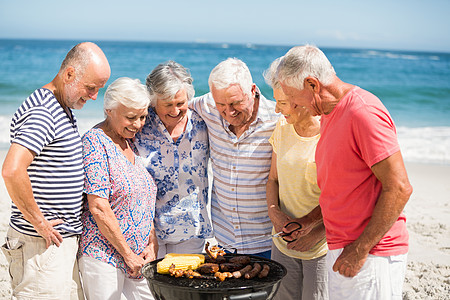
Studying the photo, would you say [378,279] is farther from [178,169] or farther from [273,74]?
[178,169]

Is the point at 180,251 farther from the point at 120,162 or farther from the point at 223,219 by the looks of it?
the point at 120,162

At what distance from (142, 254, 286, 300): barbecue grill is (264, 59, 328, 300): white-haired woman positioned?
15.3 inches

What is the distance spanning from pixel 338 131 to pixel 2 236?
4676mm

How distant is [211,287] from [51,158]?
112cm

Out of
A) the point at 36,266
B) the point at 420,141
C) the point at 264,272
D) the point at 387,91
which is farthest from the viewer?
the point at 387,91

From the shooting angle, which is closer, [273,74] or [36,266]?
[36,266]

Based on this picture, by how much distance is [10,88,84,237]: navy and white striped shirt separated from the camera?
8.38 ft

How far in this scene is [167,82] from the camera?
311 centimetres

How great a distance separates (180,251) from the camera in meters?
3.41

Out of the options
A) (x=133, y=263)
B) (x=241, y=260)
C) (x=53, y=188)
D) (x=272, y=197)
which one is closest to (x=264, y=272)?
(x=241, y=260)

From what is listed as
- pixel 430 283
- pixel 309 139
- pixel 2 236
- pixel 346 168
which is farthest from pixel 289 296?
pixel 2 236

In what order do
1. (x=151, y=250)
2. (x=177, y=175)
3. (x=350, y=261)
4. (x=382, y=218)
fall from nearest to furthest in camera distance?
(x=382, y=218) → (x=350, y=261) → (x=151, y=250) → (x=177, y=175)

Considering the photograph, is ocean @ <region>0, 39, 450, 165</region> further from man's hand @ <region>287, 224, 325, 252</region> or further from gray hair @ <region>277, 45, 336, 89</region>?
gray hair @ <region>277, 45, 336, 89</region>

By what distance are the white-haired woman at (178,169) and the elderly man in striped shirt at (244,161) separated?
133 millimetres
